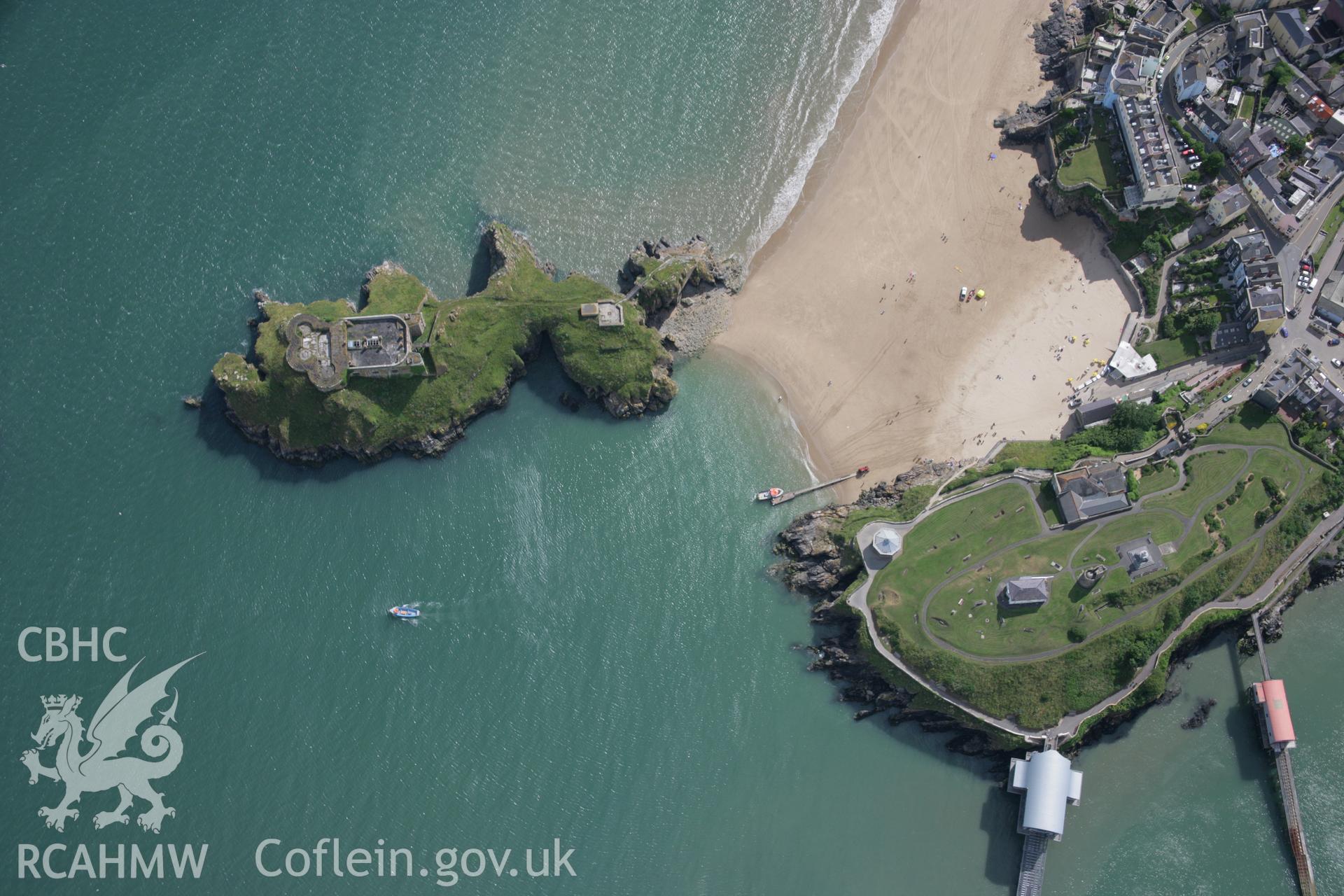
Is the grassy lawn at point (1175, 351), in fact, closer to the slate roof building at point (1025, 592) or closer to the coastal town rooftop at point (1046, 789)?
the slate roof building at point (1025, 592)

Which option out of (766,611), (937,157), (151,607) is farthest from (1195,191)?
(151,607)

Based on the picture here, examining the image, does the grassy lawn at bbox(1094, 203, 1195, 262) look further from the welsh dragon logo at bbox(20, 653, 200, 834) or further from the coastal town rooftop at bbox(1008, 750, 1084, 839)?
the welsh dragon logo at bbox(20, 653, 200, 834)

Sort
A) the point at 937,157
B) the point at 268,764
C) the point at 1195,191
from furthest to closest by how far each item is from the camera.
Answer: the point at 937,157
the point at 1195,191
the point at 268,764

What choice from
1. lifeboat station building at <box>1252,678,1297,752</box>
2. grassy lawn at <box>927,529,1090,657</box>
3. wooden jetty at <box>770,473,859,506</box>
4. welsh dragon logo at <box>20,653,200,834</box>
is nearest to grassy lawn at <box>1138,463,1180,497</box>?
grassy lawn at <box>927,529,1090,657</box>

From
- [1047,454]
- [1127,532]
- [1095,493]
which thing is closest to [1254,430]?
[1127,532]

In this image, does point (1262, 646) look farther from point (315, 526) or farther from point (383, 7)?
point (383, 7)

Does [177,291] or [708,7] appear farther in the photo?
[708,7]
